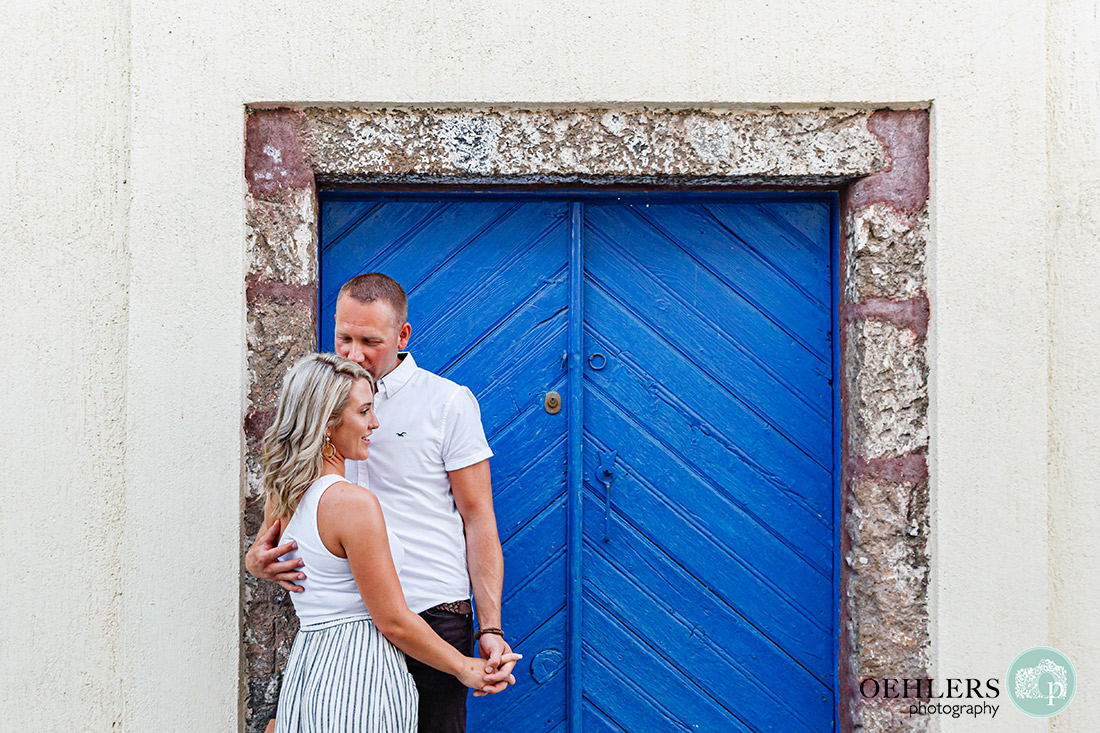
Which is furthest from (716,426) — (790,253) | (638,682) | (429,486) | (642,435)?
(429,486)

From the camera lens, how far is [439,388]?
2.28 metres

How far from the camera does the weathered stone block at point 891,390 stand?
2.44 metres

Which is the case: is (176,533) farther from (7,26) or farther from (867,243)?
(867,243)

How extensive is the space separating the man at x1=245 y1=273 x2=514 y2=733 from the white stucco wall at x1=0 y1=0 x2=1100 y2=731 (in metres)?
0.46

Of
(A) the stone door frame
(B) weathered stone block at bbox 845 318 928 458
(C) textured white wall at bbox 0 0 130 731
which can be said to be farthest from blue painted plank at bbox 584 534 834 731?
(C) textured white wall at bbox 0 0 130 731

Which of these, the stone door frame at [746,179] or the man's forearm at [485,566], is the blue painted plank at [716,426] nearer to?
the stone door frame at [746,179]

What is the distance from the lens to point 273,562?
A: 6.61 feet

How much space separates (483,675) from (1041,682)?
1.73m

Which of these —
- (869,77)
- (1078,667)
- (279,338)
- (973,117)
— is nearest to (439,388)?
(279,338)

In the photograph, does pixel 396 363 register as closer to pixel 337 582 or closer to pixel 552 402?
pixel 552 402

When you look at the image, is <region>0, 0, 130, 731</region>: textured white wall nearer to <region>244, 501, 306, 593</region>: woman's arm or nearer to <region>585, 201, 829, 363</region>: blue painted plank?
<region>244, 501, 306, 593</region>: woman's arm

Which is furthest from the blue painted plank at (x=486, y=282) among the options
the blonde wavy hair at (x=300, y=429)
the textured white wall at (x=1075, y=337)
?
the textured white wall at (x=1075, y=337)

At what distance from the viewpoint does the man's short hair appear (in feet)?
7.20

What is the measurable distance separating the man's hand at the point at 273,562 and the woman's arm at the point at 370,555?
0.20m
